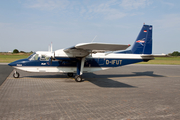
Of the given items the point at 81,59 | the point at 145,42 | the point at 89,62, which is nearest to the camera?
the point at 81,59

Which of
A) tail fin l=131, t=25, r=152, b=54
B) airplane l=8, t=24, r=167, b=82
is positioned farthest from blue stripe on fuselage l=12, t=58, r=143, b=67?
tail fin l=131, t=25, r=152, b=54

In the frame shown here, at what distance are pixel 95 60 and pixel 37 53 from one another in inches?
214

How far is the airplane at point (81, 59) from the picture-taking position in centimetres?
1202

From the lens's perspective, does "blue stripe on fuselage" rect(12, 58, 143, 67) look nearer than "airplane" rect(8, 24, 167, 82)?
No

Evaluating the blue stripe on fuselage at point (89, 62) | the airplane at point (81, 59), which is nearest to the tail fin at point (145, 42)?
the airplane at point (81, 59)

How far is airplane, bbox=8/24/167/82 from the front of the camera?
39.4ft

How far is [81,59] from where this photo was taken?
12766 millimetres

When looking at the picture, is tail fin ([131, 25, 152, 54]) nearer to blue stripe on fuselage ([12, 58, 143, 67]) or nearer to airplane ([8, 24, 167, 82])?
airplane ([8, 24, 167, 82])

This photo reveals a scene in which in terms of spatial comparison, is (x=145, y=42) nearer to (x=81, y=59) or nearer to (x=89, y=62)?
(x=89, y=62)

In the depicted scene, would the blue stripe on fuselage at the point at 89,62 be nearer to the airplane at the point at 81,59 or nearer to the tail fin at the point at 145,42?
the airplane at the point at 81,59

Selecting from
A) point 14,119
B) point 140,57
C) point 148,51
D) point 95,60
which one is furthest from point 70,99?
point 148,51

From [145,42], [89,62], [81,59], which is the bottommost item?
[89,62]

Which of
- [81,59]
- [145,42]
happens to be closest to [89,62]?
[81,59]

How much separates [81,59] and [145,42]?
7231 millimetres
